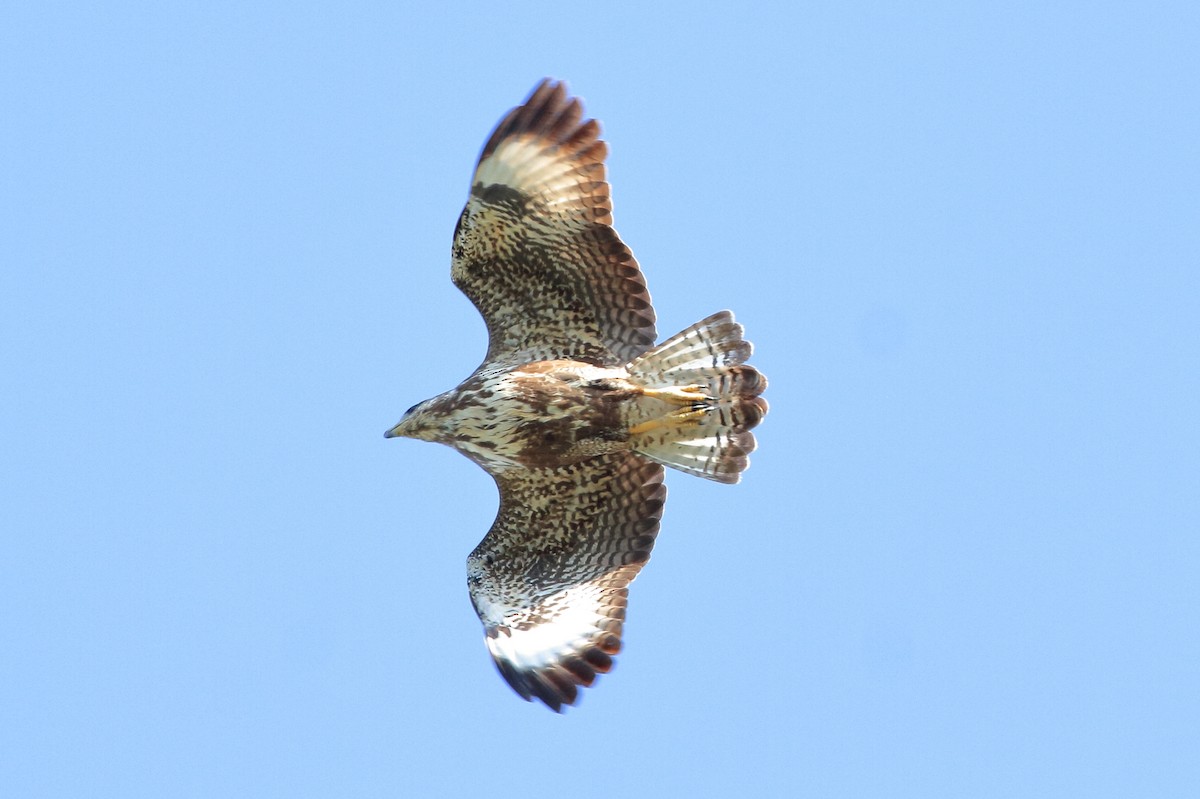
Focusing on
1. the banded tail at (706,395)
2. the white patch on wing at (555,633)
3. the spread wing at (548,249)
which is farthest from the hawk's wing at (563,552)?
the spread wing at (548,249)

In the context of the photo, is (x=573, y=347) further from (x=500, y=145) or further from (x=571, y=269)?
(x=500, y=145)

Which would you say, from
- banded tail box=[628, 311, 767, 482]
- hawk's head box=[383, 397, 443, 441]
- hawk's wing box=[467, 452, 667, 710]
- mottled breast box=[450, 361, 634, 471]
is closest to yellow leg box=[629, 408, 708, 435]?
banded tail box=[628, 311, 767, 482]

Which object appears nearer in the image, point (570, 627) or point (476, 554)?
point (570, 627)

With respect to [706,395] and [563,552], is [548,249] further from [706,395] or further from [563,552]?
[563,552]

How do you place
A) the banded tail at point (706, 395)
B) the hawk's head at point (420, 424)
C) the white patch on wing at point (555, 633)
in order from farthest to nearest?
the hawk's head at point (420, 424) < the banded tail at point (706, 395) < the white patch on wing at point (555, 633)

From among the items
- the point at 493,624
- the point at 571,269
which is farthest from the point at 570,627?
the point at 571,269

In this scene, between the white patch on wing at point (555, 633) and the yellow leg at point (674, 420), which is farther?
the yellow leg at point (674, 420)

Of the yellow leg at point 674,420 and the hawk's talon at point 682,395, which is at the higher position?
the hawk's talon at point 682,395

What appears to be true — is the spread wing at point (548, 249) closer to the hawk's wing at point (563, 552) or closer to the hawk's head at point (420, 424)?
Result: the hawk's head at point (420, 424)
